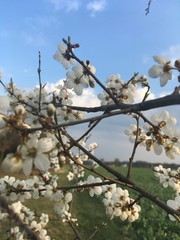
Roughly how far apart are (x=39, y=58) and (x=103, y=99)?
2.13ft

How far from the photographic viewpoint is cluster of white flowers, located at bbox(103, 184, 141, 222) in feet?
10.2

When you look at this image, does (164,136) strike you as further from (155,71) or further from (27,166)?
(27,166)

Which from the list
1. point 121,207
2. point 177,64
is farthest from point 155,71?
point 121,207

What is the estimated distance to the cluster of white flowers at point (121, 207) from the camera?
310 centimetres

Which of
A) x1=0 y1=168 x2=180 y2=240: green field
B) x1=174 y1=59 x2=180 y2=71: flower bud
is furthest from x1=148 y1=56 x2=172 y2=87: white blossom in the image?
x1=0 y1=168 x2=180 y2=240: green field

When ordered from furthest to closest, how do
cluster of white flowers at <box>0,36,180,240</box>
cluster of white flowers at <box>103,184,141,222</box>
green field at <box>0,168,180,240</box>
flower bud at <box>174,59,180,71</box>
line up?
1. green field at <box>0,168,180,240</box>
2. cluster of white flowers at <box>103,184,141,222</box>
3. flower bud at <box>174,59,180,71</box>
4. cluster of white flowers at <box>0,36,180,240</box>

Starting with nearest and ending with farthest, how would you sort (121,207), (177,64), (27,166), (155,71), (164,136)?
(27,166)
(177,64)
(155,71)
(164,136)
(121,207)

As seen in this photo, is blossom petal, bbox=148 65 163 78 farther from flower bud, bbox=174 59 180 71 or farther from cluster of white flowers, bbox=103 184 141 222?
cluster of white flowers, bbox=103 184 141 222

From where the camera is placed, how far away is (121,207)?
3141mm

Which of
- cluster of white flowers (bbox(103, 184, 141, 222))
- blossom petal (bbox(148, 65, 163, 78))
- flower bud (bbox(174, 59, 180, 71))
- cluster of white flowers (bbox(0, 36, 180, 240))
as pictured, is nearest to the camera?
cluster of white flowers (bbox(0, 36, 180, 240))

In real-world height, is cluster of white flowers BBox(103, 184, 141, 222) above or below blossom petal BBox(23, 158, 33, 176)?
above

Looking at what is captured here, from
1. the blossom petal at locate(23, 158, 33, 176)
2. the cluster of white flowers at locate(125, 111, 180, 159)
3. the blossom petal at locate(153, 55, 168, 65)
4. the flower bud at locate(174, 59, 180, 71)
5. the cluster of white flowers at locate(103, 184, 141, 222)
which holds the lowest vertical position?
the blossom petal at locate(23, 158, 33, 176)

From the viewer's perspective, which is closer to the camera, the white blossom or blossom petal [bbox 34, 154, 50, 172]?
blossom petal [bbox 34, 154, 50, 172]

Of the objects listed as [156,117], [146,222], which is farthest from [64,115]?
[146,222]
